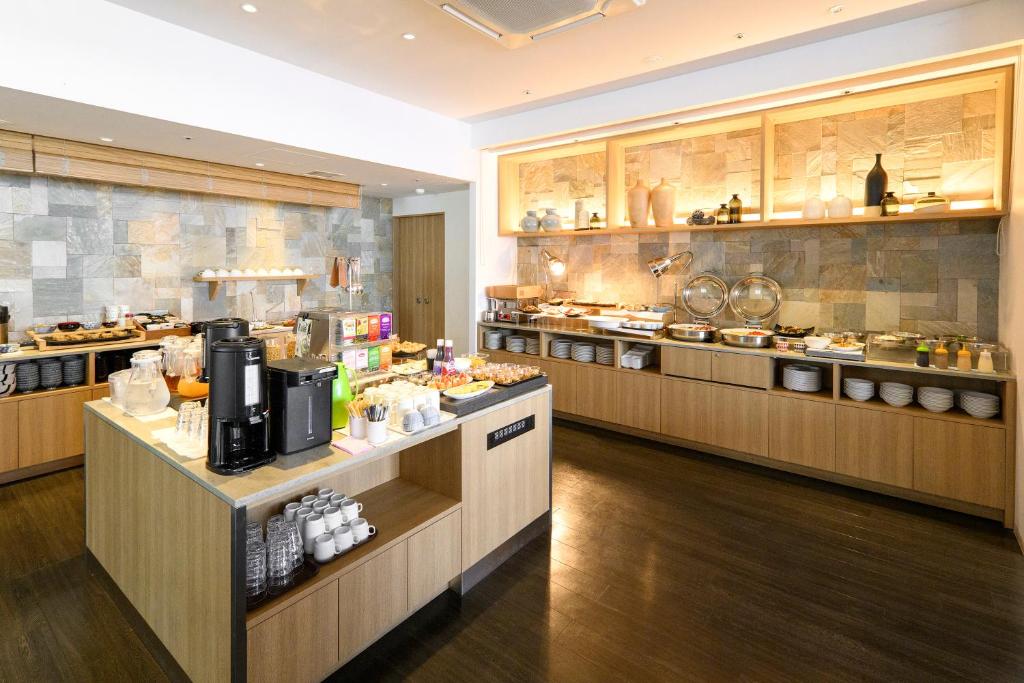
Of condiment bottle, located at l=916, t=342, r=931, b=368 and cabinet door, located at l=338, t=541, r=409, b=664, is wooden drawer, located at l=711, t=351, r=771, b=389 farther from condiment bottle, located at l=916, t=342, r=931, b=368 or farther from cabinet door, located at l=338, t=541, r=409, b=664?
cabinet door, located at l=338, t=541, r=409, b=664

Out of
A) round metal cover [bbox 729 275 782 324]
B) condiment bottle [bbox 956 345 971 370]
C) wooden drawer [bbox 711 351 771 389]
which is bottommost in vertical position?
wooden drawer [bbox 711 351 771 389]

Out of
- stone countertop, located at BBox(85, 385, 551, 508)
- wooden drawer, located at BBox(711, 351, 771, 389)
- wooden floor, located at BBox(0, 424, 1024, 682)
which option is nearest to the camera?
stone countertop, located at BBox(85, 385, 551, 508)

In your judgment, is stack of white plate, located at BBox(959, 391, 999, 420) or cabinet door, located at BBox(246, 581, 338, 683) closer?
cabinet door, located at BBox(246, 581, 338, 683)

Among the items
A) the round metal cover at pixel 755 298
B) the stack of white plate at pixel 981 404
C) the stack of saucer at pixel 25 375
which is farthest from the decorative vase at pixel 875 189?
the stack of saucer at pixel 25 375

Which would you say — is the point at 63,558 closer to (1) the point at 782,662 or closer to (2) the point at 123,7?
(2) the point at 123,7

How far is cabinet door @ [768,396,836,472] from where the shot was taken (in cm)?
387

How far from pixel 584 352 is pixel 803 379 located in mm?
1992

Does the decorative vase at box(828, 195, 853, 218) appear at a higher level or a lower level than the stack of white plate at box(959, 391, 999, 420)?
higher

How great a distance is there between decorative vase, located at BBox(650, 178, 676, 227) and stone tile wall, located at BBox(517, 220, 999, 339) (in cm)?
31

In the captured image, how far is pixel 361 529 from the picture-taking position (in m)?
2.12

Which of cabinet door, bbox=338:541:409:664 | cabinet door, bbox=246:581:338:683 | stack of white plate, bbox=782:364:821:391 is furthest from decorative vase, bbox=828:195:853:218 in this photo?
cabinet door, bbox=246:581:338:683

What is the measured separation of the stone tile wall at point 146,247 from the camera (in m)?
4.27

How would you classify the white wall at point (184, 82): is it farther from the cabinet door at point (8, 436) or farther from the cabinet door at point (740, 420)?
the cabinet door at point (740, 420)

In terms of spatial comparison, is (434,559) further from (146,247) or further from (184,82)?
(146,247)
